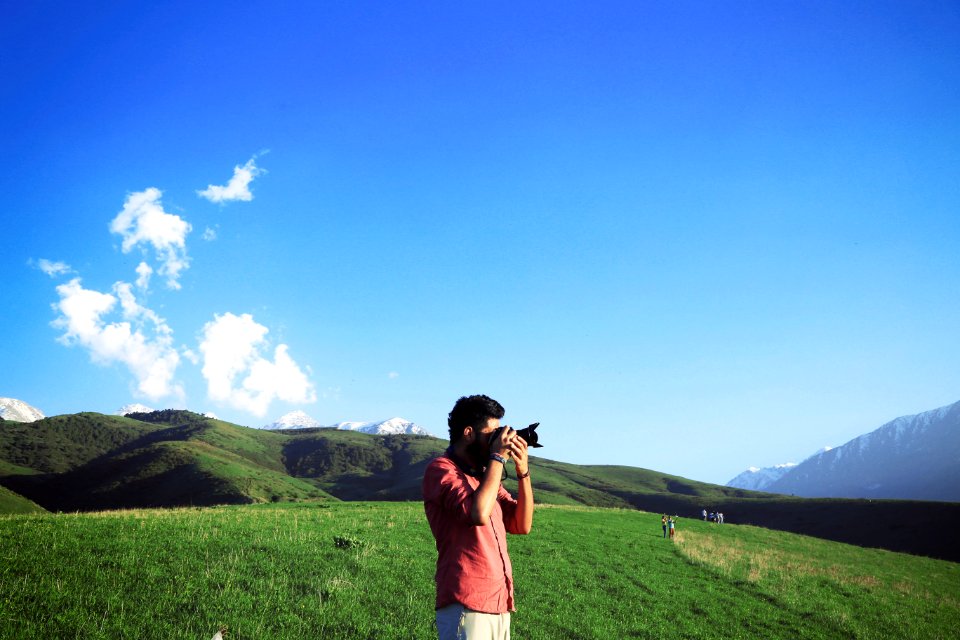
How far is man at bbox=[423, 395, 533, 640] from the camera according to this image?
12.5ft

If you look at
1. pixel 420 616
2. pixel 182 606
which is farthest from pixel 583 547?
pixel 182 606

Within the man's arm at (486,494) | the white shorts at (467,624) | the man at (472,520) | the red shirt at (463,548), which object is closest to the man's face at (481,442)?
the man at (472,520)

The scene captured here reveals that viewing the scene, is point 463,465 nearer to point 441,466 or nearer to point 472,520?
point 441,466

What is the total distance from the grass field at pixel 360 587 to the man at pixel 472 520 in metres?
9.27

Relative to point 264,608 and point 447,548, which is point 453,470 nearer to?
point 447,548

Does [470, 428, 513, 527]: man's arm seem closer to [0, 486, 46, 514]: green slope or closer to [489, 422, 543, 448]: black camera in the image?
[489, 422, 543, 448]: black camera

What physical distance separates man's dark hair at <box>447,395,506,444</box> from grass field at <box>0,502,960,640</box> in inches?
379

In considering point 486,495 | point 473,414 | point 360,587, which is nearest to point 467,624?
point 486,495

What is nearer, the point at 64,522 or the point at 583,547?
the point at 64,522

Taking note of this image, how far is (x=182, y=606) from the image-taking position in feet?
38.2

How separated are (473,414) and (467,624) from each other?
1.59 metres

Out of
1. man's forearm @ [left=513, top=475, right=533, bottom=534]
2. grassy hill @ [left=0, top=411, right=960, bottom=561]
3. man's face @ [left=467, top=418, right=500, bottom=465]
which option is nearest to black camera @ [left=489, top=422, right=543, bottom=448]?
man's face @ [left=467, top=418, right=500, bottom=465]

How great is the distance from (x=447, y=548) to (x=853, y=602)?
26.7 metres

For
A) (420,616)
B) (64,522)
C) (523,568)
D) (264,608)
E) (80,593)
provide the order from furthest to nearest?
(523,568) → (64,522) → (420,616) → (264,608) → (80,593)
